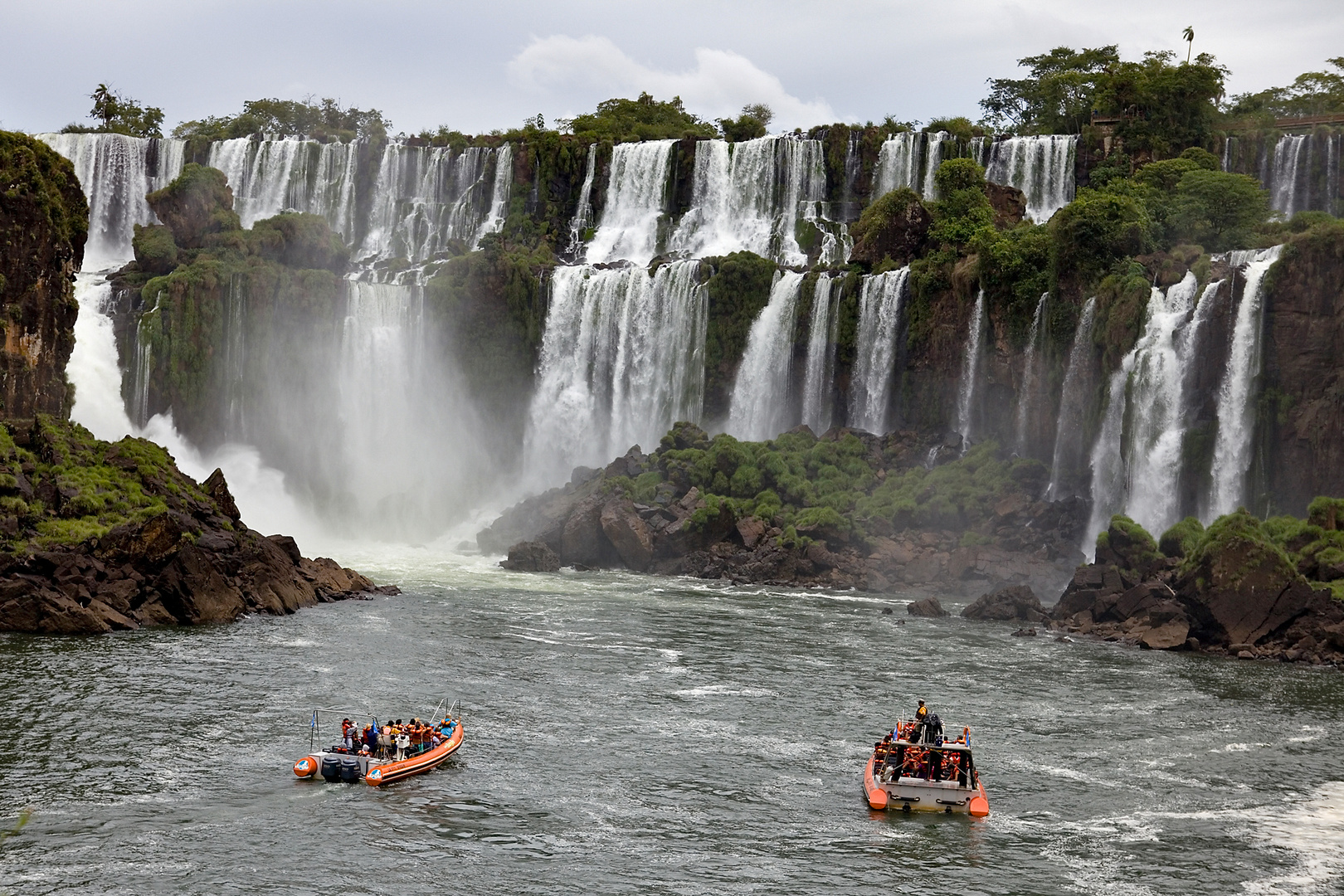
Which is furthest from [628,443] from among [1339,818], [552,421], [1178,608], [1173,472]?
[1339,818]

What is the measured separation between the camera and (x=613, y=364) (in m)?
80.0

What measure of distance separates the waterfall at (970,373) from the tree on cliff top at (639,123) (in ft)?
122

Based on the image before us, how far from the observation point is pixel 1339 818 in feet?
90.7

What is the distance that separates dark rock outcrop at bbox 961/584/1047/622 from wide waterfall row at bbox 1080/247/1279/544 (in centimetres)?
889

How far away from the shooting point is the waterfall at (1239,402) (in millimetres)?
55344

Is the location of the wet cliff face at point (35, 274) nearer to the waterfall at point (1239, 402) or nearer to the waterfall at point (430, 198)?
the waterfall at point (430, 198)

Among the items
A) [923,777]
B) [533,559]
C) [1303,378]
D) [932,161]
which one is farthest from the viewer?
[932,161]

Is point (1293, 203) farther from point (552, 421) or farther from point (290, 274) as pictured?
point (290, 274)

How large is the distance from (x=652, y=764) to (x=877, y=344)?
46274 mm

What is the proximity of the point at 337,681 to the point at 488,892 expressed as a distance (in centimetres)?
1549

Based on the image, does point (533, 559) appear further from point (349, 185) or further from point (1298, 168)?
point (1298, 168)

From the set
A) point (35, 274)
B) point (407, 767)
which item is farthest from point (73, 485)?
point (407, 767)

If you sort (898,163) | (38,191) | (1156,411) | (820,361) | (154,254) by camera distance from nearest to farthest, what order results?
1. (38,191)
2. (1156,411)
3. (820,361)
4. (154,254)
5. (898,163)

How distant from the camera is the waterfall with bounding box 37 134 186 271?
93.0 m
